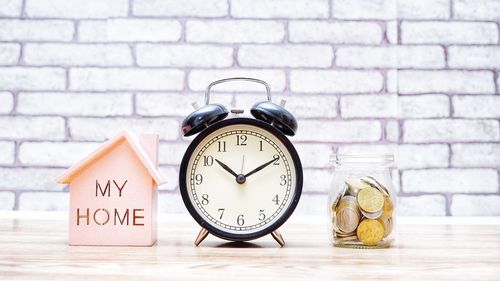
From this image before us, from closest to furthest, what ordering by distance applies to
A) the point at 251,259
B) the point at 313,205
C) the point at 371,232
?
the point at 251,259, the point at 371,232, the point at 313,205

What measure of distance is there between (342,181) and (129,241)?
0.40 m

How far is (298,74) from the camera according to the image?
174cm

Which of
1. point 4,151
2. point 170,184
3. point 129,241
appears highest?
point 4,151

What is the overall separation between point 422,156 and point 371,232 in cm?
93

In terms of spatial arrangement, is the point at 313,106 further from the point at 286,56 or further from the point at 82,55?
the point at 82,55

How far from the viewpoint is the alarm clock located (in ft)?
3.00

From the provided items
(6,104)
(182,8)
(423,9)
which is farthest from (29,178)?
(423,9)

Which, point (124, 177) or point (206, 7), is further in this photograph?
point (206, 7)

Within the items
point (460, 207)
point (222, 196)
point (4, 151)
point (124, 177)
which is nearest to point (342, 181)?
point (222, 196)

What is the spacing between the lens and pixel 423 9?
5.83 ft

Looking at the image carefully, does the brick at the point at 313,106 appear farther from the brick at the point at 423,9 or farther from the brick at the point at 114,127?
the brick at the point at 423,9

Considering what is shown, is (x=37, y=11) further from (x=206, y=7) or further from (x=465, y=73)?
(x=465, y=73)

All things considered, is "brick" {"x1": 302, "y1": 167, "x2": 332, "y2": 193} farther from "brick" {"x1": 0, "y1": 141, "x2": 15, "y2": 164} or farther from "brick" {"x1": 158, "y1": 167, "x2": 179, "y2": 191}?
"brick" {"x1": 0, "y1": 141, "x2": 15, "y2": 164}

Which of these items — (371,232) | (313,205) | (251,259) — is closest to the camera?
(251,259)
